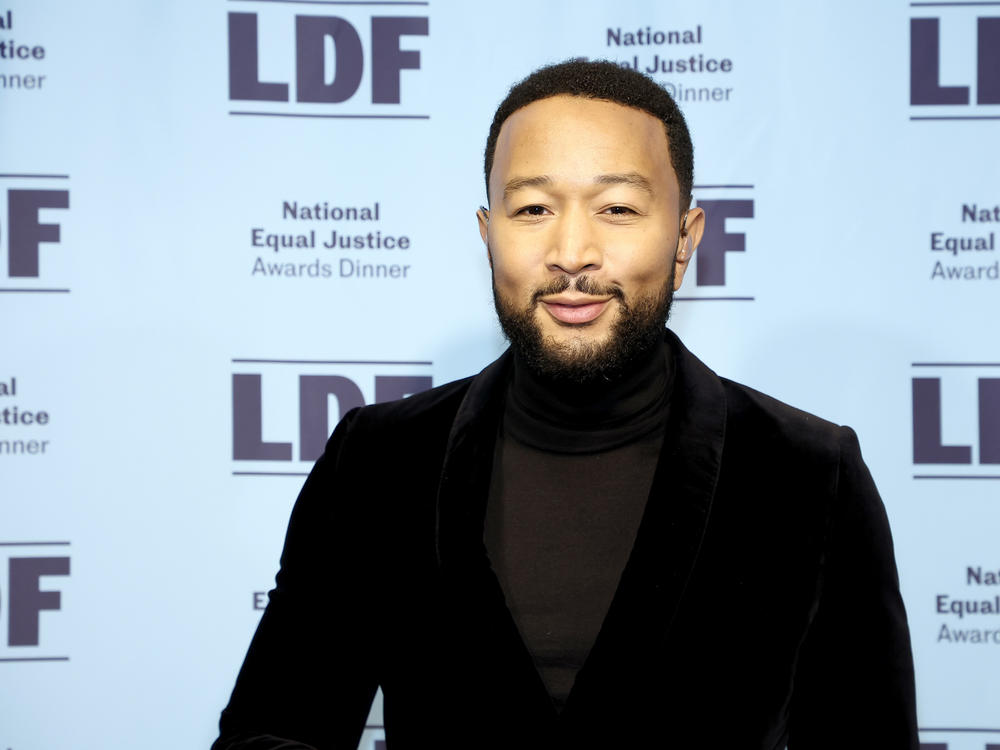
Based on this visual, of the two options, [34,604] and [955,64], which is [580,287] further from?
[34,604]

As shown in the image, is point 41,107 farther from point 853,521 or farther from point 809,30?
point 853,521

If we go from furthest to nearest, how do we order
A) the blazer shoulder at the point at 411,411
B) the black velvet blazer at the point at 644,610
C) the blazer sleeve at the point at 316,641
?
1. the blazer shoulder at the point at 411,411
2. the blazer sleeve at the point at 316,641
3. the black velvet blazer at the point at 644,610

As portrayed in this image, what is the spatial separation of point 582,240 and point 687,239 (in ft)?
0.81

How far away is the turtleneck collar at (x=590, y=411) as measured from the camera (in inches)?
43.8

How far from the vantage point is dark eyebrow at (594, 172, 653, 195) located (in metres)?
1.07

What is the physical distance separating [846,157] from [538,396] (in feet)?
3.29

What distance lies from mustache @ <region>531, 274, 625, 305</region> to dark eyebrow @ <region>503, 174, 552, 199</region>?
114 millimetres

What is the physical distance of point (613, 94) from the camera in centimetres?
113

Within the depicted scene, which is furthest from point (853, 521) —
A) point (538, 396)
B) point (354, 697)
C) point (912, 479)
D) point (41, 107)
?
point (41, 107)

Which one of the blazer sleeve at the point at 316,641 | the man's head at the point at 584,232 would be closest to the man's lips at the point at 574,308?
the man's head at the point at 584,232

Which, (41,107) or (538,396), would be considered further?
(41,107)

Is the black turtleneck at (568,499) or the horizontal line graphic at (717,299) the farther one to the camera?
the horizontal line graphic at (717,299)

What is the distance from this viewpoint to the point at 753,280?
5.95 feet

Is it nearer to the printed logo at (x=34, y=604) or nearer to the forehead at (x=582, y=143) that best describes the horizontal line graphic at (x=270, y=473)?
the printed logo at (x=34, y=604)
